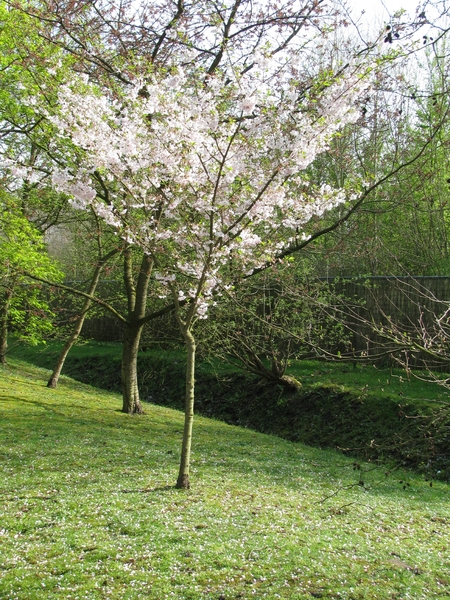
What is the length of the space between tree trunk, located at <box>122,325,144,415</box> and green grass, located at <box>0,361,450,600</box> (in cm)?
211

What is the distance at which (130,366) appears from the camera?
11.2 m

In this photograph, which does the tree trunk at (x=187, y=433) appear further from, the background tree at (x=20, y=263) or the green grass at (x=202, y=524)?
the background tree at (x=20, y=263)

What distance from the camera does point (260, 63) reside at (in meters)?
5.48

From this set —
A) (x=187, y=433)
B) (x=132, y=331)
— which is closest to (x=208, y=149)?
(x=187, y=433)

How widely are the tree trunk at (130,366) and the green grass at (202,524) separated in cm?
211

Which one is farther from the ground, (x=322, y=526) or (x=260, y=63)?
(x=260, y=63)

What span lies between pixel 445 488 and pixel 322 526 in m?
3.37

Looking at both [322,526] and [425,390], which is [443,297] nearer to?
[425,390]

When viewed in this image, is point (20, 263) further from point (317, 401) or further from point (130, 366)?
point (317, 401)

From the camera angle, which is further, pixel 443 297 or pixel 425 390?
pixel 443 297

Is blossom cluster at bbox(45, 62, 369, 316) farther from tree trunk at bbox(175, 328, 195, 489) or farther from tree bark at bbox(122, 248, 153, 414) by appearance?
tree bark at bbox(122, 248, 153, 414)

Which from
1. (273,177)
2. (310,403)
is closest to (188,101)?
(273,177)

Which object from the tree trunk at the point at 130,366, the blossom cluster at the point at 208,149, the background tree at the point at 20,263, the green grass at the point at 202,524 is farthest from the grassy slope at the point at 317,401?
the background tree at the point at 20,263

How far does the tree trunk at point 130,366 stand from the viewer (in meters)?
11.1
